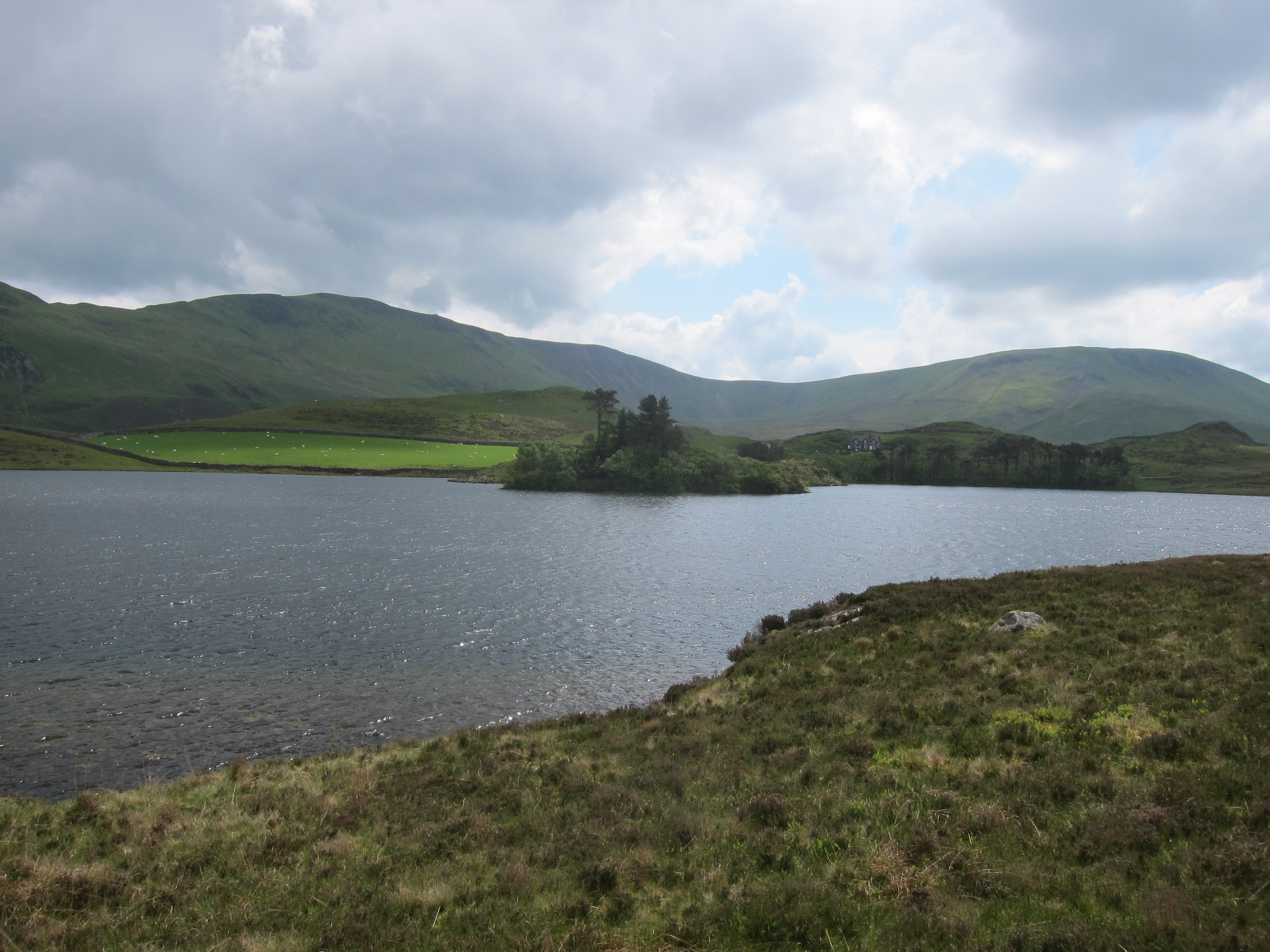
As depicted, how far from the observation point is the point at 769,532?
96562 mm

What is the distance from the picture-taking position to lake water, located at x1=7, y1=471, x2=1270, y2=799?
2650 centimetres

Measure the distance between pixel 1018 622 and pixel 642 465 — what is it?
474ft

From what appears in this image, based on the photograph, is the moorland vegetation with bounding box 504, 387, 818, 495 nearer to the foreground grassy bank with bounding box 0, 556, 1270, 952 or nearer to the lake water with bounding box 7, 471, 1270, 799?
the lake water with bounding box 7, 471, 1270, 799

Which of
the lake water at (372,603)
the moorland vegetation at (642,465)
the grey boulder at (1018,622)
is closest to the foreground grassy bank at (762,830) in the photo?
the grey boulder at (1018,622)

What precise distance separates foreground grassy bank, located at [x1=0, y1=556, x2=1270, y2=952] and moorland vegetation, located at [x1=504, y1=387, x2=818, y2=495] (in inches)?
5738

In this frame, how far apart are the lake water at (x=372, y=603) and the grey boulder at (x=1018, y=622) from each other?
1416cm

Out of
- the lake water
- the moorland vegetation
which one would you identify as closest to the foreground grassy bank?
the lake water

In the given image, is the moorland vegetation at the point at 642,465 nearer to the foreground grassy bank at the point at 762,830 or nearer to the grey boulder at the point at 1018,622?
the grey boulder at the point at 1018,622

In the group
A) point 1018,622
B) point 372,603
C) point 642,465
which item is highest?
point 642,465

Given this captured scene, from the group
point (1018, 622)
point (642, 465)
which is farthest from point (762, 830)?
point (642, 465)

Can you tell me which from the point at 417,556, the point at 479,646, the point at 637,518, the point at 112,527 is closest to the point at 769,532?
the point at 637,518

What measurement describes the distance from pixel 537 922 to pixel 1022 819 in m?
9.25

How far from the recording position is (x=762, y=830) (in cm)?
1352

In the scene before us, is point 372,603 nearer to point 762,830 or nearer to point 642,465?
point 762,830
